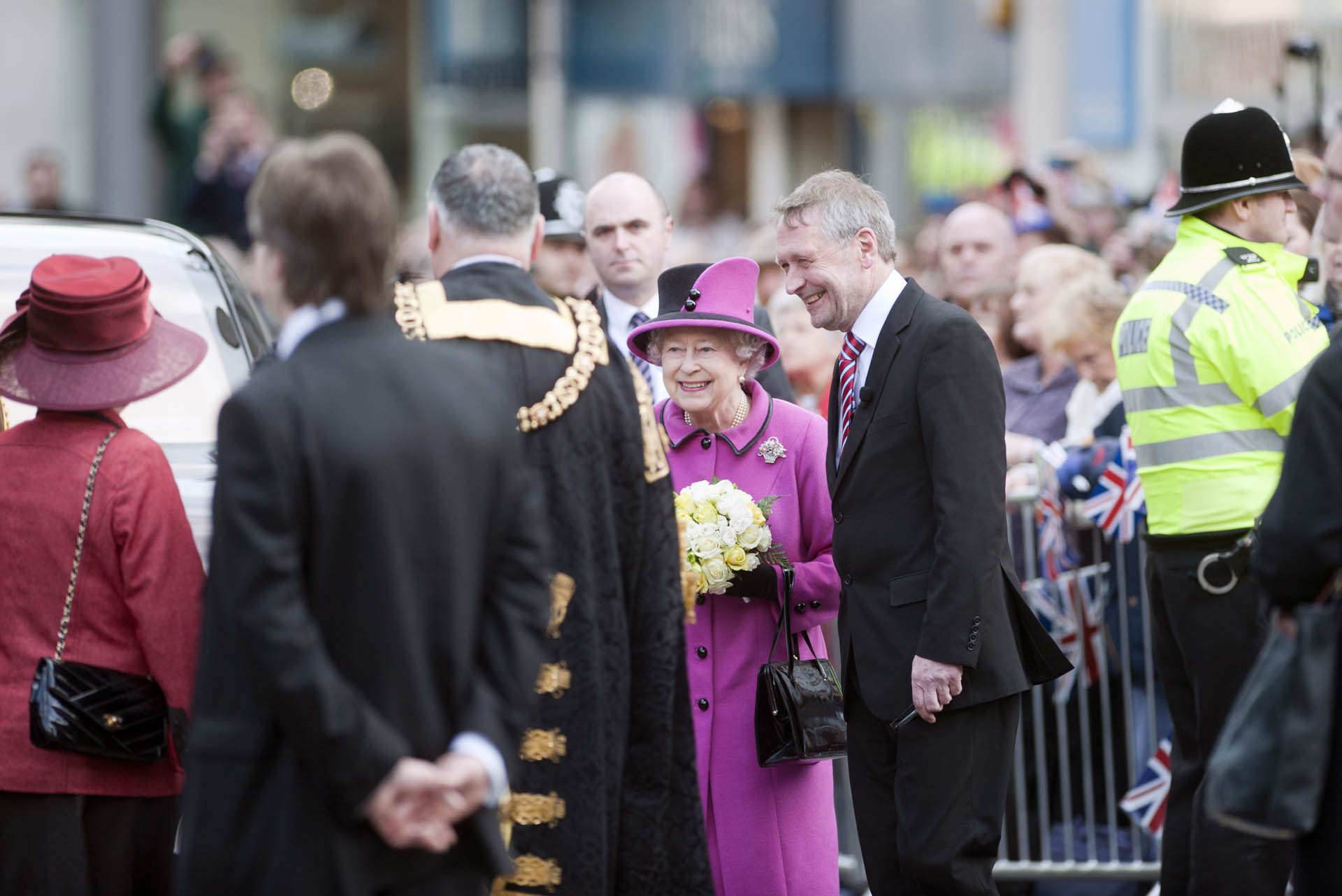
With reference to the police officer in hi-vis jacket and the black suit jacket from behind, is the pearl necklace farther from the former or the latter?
the police officer in hi-vis jacket

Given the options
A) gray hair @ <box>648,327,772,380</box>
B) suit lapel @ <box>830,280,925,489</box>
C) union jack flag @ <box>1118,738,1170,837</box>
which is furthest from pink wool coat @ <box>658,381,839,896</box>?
union jack flag @ <box>1118,738,1170,837</box>

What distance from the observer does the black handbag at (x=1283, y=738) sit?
3.31m

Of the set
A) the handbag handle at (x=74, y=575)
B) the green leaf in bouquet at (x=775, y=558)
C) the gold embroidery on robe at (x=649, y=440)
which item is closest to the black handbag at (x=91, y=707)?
the handbag handle at (x=74, y=575)

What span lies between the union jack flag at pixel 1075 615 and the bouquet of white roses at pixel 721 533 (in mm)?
2038

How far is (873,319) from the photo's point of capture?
4637mm

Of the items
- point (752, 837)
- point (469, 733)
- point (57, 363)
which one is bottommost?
point (752, 837)

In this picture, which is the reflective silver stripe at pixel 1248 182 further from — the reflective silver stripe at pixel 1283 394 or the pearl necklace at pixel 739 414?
the pearl necklace at pixel 739 414

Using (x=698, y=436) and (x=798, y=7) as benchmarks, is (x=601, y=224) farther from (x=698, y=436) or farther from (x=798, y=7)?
(x=798, y=7)

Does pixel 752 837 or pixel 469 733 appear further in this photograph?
pixel 752 837

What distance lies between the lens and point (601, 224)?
21.0ft

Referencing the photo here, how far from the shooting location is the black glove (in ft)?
15.4

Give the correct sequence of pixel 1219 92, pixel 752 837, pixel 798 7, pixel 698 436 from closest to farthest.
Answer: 1. pixel 752 837
2. pixel 698 436
3. pixel 1219 92
4. pixel 798 7

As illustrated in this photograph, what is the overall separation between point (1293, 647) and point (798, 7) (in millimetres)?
16715

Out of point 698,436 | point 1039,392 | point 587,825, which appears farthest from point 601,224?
point 587,825
